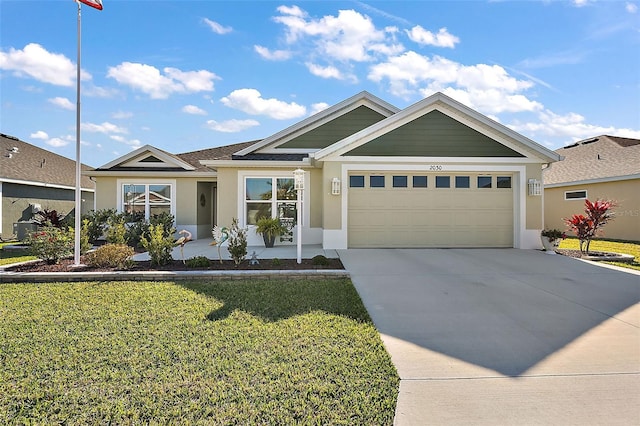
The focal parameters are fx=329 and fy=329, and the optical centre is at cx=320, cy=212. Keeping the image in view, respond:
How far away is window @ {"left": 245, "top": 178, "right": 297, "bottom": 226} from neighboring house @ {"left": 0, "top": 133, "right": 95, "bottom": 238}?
11.7m

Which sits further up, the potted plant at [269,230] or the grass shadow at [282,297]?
the potted plant at [269,230]

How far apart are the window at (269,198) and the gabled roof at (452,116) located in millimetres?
2032

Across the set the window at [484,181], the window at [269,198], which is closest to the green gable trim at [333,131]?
the window at [269,198]

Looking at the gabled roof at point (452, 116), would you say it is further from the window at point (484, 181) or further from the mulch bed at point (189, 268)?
the mulch bed at point (189, 268)

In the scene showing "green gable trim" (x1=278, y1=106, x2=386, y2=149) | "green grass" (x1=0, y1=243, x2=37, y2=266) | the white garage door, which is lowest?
"green grass" (x1=0, y1=243, x2=37, y2=266)

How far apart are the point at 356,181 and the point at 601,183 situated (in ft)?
42.2

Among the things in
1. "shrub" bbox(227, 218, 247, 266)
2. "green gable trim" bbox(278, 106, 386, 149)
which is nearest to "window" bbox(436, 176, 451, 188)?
"green gable trim" bbox(278, 106, 386, 149)

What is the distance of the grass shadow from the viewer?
466 centimetres

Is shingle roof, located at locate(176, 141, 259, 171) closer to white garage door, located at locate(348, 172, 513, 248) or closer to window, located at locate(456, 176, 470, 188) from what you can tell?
white garage door, located at locate(348, 172, 513, 248)

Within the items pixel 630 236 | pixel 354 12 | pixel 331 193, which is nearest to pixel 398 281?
pixel 331 193

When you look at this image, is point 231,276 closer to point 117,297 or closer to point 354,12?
point 117,297

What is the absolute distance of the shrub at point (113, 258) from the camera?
737 cm

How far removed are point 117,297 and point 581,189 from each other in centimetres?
1995

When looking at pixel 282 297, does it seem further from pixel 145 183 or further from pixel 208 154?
pixel 208 154
